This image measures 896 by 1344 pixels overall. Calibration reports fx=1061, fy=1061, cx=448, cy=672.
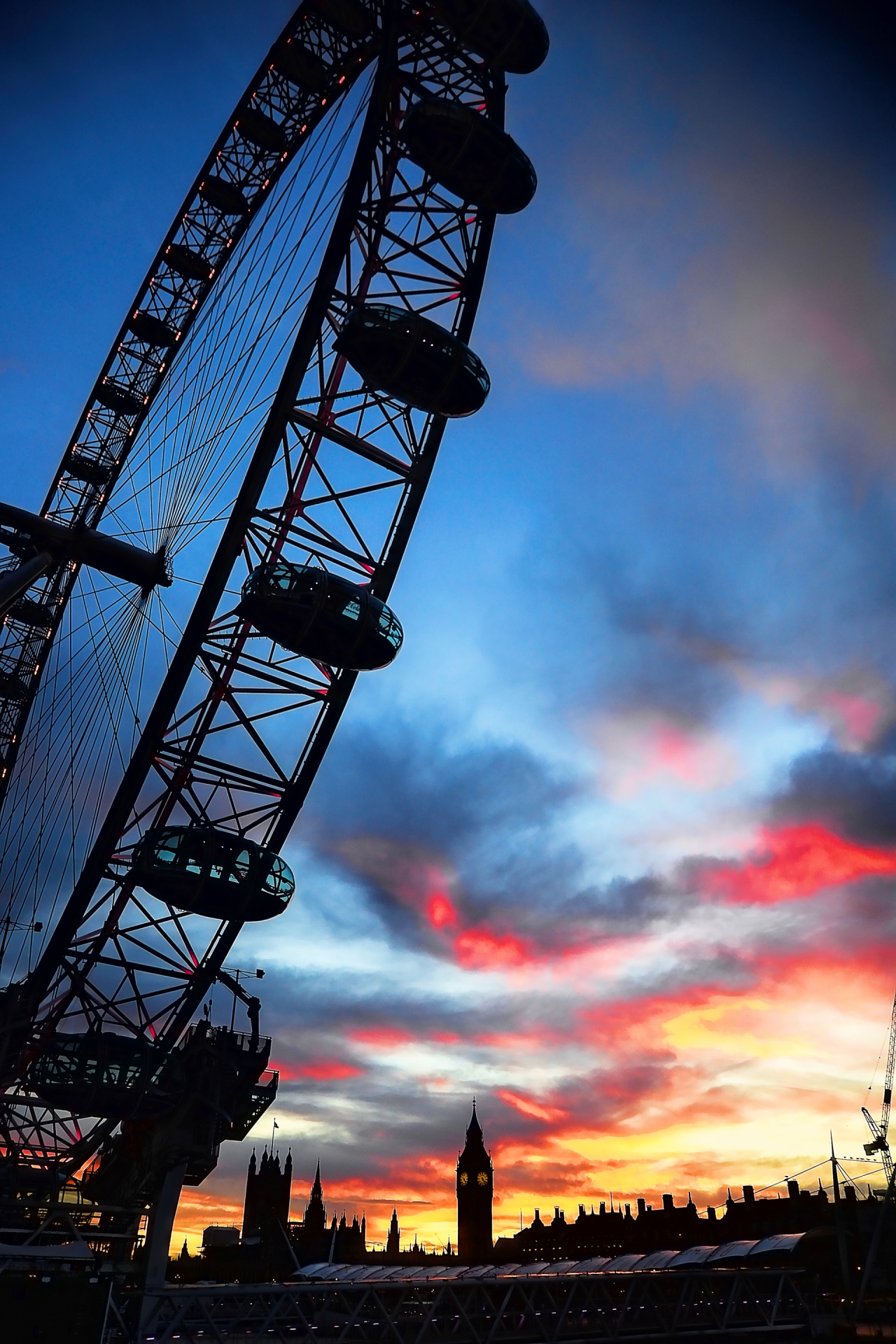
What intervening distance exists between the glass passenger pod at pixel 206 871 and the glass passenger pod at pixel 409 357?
1641 cm

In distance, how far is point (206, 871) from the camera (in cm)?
3666

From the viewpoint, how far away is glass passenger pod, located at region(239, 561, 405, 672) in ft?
112

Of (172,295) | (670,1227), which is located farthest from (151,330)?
(670,1227)

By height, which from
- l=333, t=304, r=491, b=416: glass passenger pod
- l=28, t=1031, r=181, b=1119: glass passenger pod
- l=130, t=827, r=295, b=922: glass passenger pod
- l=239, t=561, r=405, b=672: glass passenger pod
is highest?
l=333, t=304, r=491, b=416: glass passenger pod

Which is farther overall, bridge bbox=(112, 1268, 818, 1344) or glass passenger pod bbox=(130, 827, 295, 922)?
glass passenger pod bbox=(130, 827, 295, 922)

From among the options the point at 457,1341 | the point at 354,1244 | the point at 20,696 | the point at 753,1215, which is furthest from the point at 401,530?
the point at 354,1244

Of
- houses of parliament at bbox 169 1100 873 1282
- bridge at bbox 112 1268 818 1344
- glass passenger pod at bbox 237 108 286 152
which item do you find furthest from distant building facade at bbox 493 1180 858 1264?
glass passenger pod at bbox 237 108 286 152

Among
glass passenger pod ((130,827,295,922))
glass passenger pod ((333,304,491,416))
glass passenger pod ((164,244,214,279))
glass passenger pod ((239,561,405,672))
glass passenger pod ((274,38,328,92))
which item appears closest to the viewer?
glass passenger pod ((333,304,491,416))

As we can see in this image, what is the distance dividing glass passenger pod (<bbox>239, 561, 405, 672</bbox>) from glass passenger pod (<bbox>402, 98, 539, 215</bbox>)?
1439cm

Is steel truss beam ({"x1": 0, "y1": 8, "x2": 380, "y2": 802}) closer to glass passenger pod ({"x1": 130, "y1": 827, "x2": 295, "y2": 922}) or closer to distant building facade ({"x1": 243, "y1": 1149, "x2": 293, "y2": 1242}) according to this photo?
glass passenger pod ({"x1": 130, "y1": 827, "x2": 295, "y2": 922})

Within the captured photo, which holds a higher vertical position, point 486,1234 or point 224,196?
point 224,196

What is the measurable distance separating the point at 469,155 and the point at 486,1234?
652 ft

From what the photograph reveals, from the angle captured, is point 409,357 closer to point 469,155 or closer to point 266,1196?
point 469,155

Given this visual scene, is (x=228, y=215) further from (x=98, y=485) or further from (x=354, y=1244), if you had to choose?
(x=354, y=1244)
